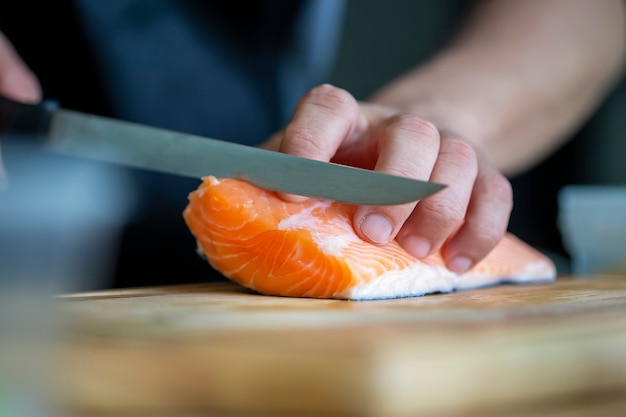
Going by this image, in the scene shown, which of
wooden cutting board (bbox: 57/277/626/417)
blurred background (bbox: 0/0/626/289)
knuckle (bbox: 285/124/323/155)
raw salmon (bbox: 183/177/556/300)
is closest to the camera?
wooden cutting board (bbox: 57/277/626/417)

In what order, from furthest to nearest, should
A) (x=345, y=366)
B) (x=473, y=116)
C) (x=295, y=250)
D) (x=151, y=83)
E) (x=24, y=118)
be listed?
1. (x=151, y=83)
2. (x=473, y=116)
3. (x=24, y=118)
4. (x=295, y=250)
5. (x=345, y=366)

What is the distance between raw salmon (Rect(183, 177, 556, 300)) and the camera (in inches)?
48.2

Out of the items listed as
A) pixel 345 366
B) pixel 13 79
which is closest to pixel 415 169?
pixel 345 366

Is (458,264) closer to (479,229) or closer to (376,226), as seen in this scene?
(479,229)

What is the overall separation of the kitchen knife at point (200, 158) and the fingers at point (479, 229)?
0.89 ft

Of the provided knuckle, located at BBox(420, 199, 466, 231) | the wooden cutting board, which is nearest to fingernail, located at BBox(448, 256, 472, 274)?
knuckle, located at BBox(420, 199, 466, 231)

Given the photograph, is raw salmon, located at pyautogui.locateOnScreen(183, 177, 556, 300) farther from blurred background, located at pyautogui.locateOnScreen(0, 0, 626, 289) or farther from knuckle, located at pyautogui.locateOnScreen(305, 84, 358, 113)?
blurred background, located at pyautogui.locateOnScreen(0, 0, 626, 289)

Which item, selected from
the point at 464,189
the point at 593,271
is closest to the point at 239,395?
the point at 464,189

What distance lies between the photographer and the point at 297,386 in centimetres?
67

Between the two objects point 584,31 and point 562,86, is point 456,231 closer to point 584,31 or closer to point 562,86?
point 562,86

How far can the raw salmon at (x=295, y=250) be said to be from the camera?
1225 mm

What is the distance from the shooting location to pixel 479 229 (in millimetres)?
1418

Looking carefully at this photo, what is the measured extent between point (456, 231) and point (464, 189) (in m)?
0.12

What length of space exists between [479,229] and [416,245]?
0.15 metres
